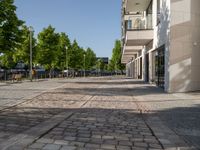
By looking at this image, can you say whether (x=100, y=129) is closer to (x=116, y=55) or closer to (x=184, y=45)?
(x=184, y=45)

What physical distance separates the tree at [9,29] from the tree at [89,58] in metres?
62.4

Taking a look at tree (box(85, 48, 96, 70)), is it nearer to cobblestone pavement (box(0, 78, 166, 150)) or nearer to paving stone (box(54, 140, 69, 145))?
cobblestone pavement (box(0, 78, 166, 150))

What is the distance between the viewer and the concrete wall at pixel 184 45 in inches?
675

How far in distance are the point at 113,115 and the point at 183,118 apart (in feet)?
6.68

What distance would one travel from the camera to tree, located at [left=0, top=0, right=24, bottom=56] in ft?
65.7

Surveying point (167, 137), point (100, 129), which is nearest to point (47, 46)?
point (100, 129)

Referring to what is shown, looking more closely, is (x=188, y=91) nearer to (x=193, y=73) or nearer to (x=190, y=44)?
(x=193, y=73)

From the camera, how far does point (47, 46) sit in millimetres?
48406

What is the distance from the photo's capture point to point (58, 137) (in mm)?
6164

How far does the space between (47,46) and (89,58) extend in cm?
3995

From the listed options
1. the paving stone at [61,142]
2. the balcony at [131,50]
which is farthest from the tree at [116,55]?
the paving stone at [61,142]

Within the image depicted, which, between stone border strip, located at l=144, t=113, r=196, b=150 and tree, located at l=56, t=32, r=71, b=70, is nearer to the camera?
stone border strip, located at l=144, t=113, r=196, b=150

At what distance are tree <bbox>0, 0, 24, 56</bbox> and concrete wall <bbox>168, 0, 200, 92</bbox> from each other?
10.6 m

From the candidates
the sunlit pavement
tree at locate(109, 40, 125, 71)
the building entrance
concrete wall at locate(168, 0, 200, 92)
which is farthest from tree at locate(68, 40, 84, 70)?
the sunlit pavement
